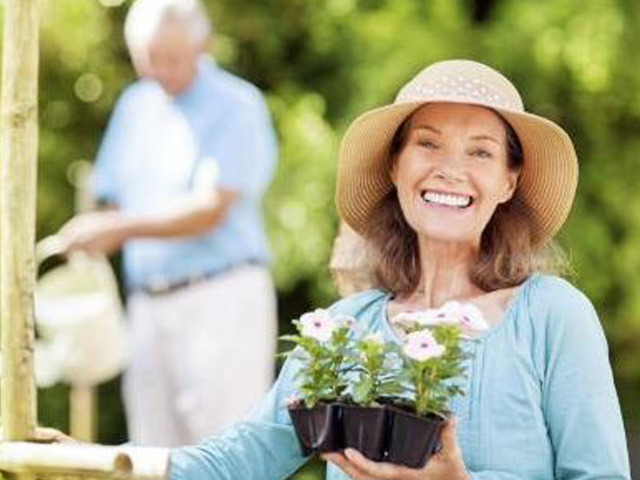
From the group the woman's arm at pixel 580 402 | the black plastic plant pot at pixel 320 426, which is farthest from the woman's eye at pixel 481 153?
the black plastic plant pot at pixel 320 426

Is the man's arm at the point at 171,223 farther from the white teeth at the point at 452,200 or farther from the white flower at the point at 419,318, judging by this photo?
the white flower at the point at 419,318

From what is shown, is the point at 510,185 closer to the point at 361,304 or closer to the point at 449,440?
the point at 361,304

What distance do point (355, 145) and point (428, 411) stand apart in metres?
Result: 0.62

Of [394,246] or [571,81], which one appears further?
[571,81]

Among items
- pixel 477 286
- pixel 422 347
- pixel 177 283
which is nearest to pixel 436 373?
pixel 422 347

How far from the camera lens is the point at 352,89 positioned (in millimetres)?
7691

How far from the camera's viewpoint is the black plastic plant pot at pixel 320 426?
8.34 feet

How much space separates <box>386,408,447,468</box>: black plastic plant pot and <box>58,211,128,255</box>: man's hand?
3414mm

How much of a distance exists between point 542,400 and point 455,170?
34cm

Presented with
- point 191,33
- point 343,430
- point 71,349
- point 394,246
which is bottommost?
point 71,349

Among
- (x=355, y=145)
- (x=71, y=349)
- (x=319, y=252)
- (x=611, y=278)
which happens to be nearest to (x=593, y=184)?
(x=611, y=278)

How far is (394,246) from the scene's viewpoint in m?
2.99

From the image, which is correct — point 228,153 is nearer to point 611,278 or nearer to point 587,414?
point 611,278

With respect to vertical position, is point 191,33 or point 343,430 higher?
point 191,33
